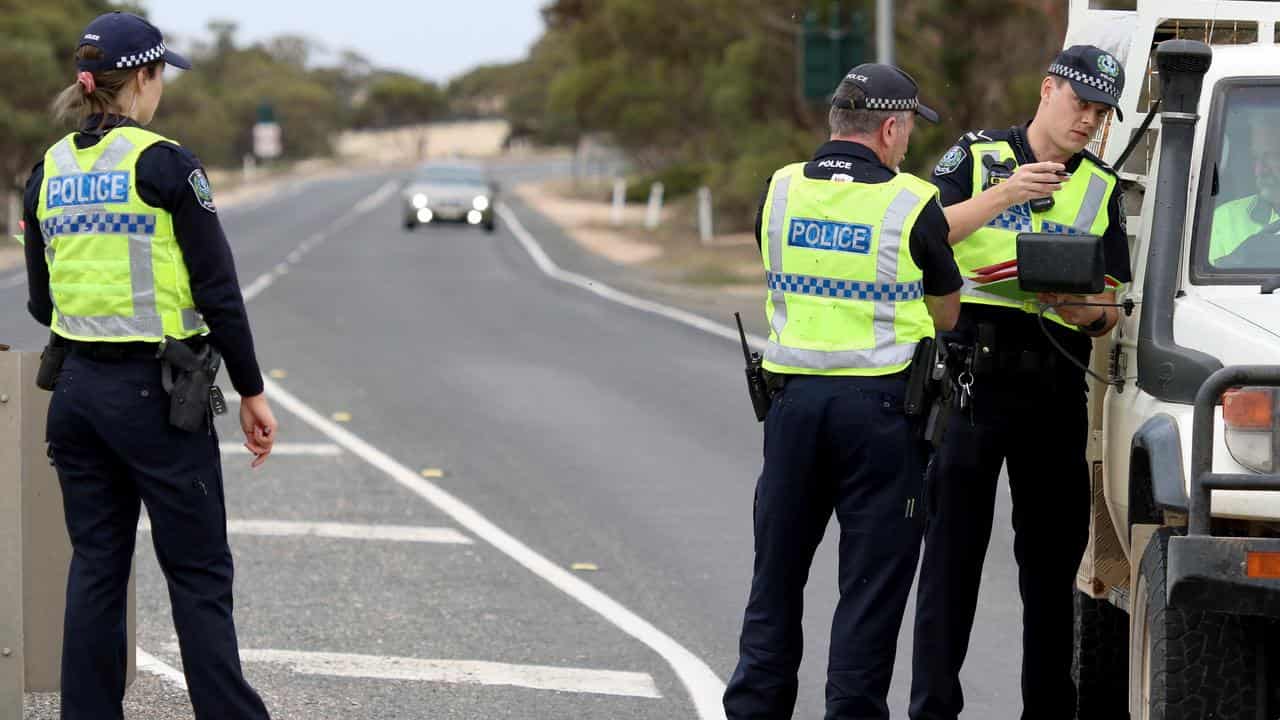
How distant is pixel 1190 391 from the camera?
16.9 ft

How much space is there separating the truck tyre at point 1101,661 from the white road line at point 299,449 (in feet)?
23.1

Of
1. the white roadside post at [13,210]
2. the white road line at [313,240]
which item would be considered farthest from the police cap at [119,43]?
the white roadside post at [13,210]

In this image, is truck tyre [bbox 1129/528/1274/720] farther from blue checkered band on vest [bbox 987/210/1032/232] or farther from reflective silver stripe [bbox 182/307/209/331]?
reflective silver stripe [bbox 182/307/209/331]

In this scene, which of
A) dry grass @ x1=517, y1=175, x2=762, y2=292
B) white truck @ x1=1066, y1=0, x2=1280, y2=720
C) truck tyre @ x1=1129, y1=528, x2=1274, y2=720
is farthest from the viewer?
dry grass @ x1=517, y1=175, x2=762, y2=292

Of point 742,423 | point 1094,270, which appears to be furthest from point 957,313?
point 742,423

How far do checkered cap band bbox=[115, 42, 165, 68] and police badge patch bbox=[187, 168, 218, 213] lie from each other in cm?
32

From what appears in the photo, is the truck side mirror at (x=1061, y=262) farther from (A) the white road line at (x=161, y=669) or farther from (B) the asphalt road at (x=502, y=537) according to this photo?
(A) the white road line at (x=161, y=669)

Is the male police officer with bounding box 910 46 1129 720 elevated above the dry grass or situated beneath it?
elevated above

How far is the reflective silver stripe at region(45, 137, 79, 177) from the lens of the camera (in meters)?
5.12

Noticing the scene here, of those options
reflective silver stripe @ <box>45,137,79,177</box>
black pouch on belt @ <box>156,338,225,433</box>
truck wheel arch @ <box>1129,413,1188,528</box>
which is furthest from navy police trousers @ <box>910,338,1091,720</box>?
reflective silver stripe @ <box>45,137,79,177</box>

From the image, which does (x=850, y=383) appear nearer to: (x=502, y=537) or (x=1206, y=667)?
(x=1206, y=667)

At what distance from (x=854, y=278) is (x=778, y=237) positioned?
0.25m

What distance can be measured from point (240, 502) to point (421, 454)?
1898 millimetres

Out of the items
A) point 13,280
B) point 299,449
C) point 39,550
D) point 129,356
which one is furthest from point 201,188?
point 13,280
